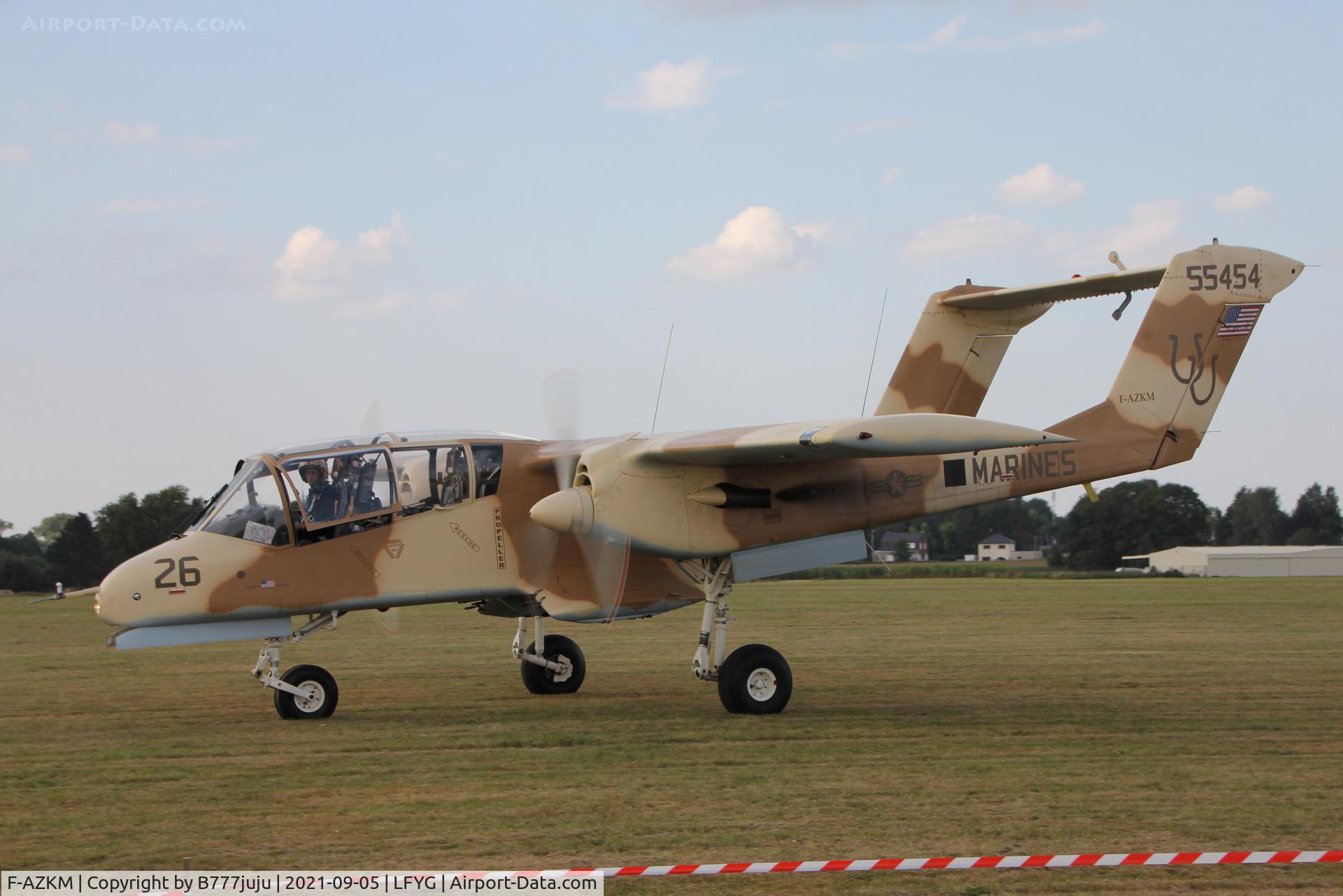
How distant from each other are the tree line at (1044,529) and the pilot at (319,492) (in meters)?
1.16

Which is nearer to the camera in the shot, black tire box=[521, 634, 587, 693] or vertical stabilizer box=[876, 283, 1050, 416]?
black tire box=[521, 634, 587, 693]

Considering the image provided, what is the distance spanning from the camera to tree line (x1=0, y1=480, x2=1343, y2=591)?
39.2 meters

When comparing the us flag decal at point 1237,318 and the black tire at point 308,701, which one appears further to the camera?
the us flag decal at point 1237,318

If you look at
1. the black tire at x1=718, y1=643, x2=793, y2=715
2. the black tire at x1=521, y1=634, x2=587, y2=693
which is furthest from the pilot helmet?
the black tire at x1=718, y1=643, x2=793, y2=715

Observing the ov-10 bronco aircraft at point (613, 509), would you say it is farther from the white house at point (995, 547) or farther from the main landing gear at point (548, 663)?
the white house at point (995, 547)

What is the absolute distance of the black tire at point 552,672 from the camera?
15.1 metres

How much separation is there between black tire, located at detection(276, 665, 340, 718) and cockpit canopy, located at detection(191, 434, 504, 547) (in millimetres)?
1392

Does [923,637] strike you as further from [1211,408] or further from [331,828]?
[331,828]

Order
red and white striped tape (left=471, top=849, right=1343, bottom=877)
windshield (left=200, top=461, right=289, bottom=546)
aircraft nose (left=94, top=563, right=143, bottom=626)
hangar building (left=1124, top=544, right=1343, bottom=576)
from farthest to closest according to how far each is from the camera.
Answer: hangar building (left=1124, top=544, right=1343, bottom=576)
windshield (left=200, top=461, right=289, bottom=546)
aircraft nose (left=94, top=563, right=143, bottom=626)
red and white striped tape (left=471, top=849, right=1343, bottom=877)

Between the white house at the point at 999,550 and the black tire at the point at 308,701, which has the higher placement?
the black tire at the point at 308,701

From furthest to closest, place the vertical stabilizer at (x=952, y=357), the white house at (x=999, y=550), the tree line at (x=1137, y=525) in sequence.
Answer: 1. the white house at (x=999, y=550)
2. the tree line at (x=1137, y=525)
3. the vertical stabilizer at (x=952, y=357)

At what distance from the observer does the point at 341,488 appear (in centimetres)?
1267

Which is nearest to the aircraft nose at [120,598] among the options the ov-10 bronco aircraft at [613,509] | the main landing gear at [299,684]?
the ov-10 bronco aircraft at [613,509]

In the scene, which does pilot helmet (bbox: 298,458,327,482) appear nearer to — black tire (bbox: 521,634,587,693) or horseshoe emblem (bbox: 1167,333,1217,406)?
black tire (bbox: 521,634,587,693)
